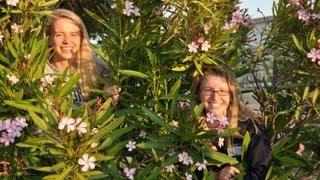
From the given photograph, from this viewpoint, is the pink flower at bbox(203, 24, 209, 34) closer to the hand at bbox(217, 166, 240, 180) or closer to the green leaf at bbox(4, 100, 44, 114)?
the hand at bbox(217, 166, 240, 180)

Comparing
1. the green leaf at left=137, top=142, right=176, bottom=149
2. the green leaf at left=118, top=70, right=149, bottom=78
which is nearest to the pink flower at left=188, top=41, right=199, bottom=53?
the green leaf at left=118, top=70, right=149, bottom=78

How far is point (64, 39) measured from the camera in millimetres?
2912

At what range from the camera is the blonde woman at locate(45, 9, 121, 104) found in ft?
9.38

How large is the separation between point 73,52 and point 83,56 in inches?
3.2

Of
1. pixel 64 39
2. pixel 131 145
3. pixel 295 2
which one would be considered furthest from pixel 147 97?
pixel 295 2

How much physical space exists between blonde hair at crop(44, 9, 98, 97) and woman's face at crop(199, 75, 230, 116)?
25.8 inches

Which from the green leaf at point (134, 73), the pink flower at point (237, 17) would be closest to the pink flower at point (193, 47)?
the green leaf at point (134, 73)

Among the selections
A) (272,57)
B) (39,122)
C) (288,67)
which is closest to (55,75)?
(39,122)

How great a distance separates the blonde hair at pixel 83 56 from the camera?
9.45 feet

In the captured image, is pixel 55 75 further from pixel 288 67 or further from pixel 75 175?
pixel 288 67

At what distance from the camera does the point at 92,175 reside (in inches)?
85.1

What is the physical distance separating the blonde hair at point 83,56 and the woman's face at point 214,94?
0.66 m

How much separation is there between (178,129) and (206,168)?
27 centimetres

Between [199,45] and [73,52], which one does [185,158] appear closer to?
[199,45]
